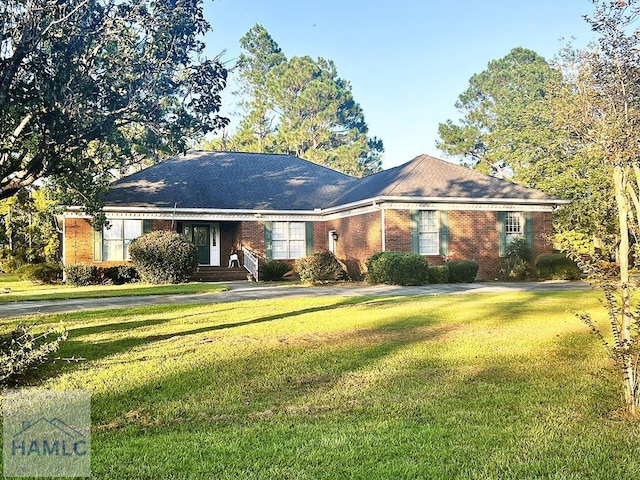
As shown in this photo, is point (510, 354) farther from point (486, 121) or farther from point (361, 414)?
point (486, 121)

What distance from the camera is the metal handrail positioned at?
22.2m

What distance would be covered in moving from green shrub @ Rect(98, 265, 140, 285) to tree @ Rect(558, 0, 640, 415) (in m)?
16.8

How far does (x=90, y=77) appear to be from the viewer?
7.52 m

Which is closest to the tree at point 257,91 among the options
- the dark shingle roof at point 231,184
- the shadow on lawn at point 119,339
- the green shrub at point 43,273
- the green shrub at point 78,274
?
the dark shingle roof at point 231,184

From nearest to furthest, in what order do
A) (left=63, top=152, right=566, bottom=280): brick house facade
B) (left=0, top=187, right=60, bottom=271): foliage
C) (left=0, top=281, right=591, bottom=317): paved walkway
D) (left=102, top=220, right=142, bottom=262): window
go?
(left=0, top=281, right=591, bottom=317): paved walkway → (left=63, top=152, right=566, bottom=280): brick house facade → (left=102, top=220, right=142, bottom=262): window → (left=0, top=187, right=60, bottom=271): foliage

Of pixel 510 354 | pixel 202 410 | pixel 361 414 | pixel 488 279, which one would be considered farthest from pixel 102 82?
pixel 488 279

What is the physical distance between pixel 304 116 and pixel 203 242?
28938mm

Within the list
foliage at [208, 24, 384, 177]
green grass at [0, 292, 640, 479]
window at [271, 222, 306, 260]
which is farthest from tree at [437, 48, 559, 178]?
green grass at [0, 292, 640, 479]

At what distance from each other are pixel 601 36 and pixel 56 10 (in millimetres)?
8861

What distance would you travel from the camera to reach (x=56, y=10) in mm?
6809

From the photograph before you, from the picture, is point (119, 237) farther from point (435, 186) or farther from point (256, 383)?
point (256, 383)

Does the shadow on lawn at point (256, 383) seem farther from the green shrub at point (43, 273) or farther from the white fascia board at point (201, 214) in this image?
the green shrub at point (43, 273)

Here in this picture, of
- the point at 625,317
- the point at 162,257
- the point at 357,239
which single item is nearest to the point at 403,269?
the point at 357,239

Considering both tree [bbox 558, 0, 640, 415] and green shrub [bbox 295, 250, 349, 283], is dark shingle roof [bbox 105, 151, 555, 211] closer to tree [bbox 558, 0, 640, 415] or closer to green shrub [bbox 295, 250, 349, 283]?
green shrub [bbox 295, 250, 349, 283]
